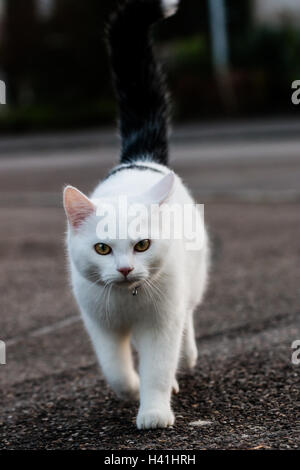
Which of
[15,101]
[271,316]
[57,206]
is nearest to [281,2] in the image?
[15,101]

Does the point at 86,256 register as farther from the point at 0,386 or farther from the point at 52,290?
the point at 52,290

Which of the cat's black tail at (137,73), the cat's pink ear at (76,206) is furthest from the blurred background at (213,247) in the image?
the cat's black tail at (137,73)

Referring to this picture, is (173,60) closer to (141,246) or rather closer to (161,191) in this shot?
(161,191)

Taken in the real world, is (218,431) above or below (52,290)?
below

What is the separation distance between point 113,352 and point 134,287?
40 centimetres

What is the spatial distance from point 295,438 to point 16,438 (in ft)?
3.64

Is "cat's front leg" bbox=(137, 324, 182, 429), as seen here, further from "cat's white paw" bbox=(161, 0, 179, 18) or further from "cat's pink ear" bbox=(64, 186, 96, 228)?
"cat's white paw" bbox=(161, 0, 179, 18)

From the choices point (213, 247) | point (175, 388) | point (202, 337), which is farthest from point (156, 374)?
point (213, 247)

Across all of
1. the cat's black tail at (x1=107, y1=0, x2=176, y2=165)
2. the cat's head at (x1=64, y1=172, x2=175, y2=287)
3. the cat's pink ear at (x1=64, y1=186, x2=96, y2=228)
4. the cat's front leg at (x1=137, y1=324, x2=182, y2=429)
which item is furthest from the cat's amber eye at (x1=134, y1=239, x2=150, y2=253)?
the cat's black tail at (x1=107, y1=0, x2=176, y2=165)

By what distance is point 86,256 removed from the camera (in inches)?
130

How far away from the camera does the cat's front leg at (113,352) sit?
3607 millimetres

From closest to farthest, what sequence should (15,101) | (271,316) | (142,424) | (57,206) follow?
(142,424) → (271,316) → (57,206) → (15,101)

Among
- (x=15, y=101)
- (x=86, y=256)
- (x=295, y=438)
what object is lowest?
(x=295, y=438)

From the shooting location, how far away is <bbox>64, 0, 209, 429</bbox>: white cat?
10.7 feet
